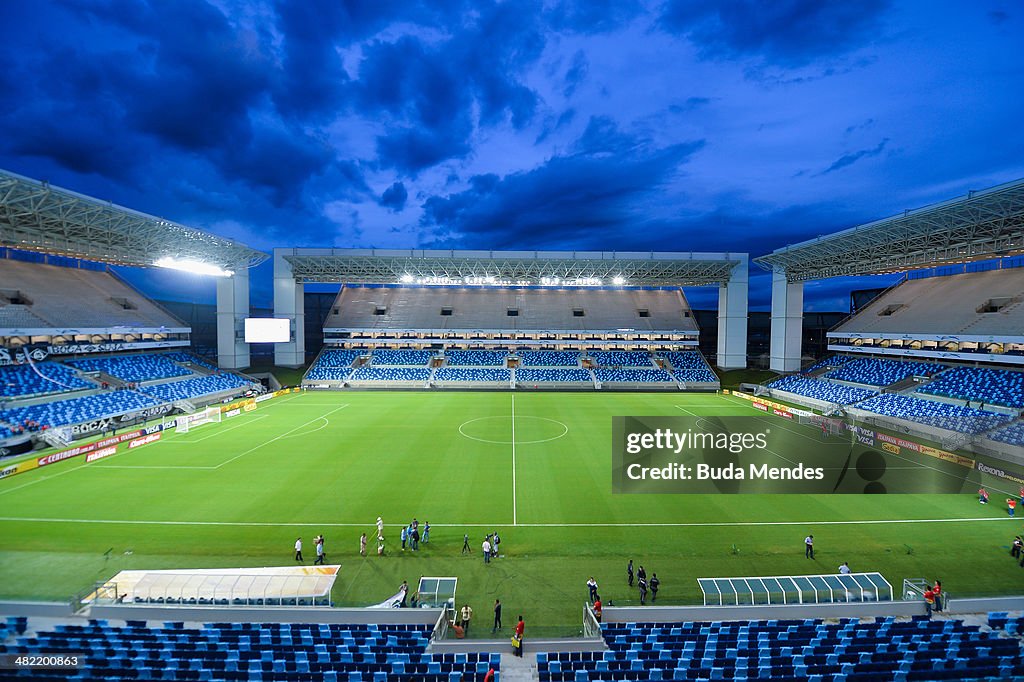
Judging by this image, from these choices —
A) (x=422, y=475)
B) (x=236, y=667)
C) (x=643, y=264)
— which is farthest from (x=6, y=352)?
(x=643, y=264)

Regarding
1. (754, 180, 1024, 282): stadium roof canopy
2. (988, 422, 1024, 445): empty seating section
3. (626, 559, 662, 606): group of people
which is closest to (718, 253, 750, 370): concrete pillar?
(754, 180, 1024, 282): stadium roof canopy

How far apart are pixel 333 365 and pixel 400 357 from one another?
27.8 feet

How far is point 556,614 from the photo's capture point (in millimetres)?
11258

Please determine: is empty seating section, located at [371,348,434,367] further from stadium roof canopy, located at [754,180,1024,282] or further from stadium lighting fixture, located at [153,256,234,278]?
stadium roof canopy, located at [754,180,1024,282]

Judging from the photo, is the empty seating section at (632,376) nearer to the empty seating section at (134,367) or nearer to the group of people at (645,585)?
the group of people at (645,585)

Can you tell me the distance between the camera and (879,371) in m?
40.3

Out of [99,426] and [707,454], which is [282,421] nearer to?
[99,426]

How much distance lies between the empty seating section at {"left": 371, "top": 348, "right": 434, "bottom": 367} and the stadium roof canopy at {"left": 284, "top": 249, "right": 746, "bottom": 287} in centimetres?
975

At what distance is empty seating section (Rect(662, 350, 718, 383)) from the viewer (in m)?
52.7

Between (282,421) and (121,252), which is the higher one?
(121,252)

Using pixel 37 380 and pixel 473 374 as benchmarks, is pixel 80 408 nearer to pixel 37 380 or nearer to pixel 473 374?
pixel 37 380

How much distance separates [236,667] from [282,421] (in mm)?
28236

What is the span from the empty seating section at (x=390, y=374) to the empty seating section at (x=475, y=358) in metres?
4.54

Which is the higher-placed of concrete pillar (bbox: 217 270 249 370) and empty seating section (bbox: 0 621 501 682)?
concrete pillar (bbox: 217 270 249 370)
